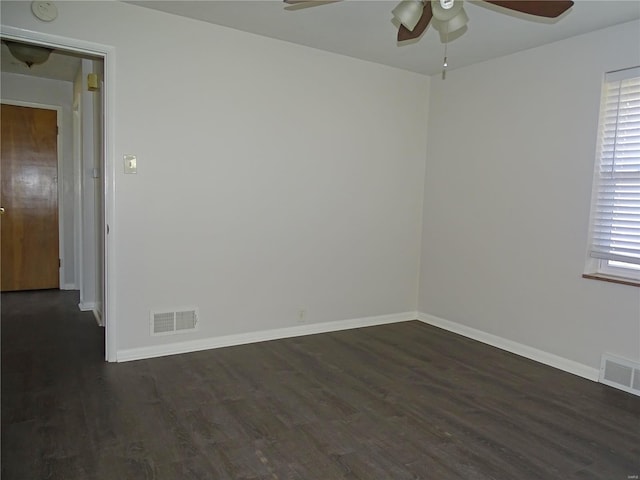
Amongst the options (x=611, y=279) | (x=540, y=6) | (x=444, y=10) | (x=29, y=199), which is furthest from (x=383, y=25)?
(x=29, y=199)

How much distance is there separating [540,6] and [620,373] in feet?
7.76

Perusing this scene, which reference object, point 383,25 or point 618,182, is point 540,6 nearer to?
point 383,25

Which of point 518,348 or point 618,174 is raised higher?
point 618,174

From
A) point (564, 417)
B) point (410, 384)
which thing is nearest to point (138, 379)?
point (410, 384)

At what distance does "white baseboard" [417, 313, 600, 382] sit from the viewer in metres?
3.14

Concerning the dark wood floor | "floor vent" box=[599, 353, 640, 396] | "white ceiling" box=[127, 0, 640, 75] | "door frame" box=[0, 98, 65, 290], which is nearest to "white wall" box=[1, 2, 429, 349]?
"white ceiling" box=[127, 0, 640, 75]

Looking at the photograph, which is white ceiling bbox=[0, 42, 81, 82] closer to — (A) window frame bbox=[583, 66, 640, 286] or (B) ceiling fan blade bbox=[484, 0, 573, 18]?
(B) ceiling fan blade bbox=[484, 0, 573, 18]

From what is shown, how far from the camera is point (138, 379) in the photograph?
2.85m

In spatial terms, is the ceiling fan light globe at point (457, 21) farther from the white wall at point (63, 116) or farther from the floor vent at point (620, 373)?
the white wall at point (63, 116)

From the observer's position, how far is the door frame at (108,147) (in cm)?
279

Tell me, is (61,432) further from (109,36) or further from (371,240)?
(371,240)

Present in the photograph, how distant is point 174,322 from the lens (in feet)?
10.9

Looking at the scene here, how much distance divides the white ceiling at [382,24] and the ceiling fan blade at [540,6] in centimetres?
42

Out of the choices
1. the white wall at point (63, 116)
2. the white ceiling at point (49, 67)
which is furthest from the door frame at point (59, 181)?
the white ceiling at point (49, 67)
